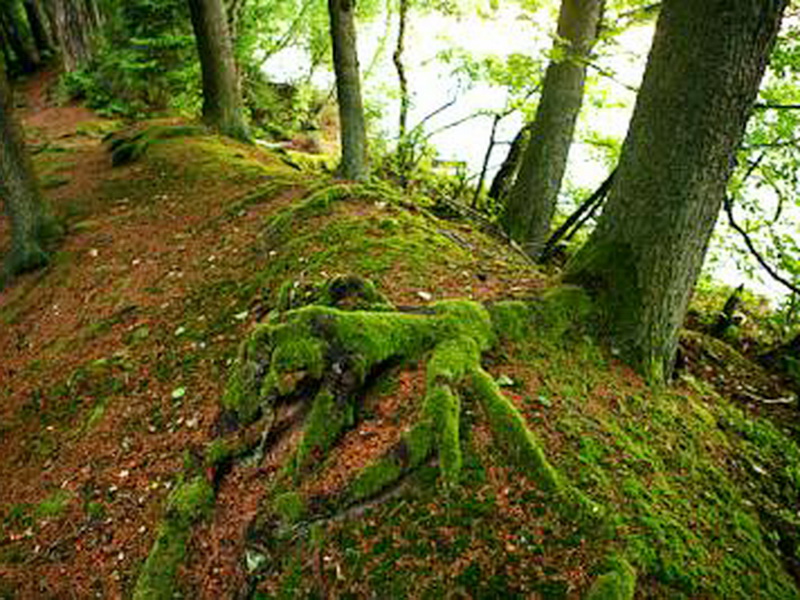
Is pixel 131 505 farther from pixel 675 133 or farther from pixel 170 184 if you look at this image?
pixel 170 184

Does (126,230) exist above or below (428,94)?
below

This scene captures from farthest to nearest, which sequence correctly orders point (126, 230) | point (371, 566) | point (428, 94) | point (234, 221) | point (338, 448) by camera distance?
point (428, 94) < point (126, 230) < point (234, 221) < point (338, 448) < point (371, 566)

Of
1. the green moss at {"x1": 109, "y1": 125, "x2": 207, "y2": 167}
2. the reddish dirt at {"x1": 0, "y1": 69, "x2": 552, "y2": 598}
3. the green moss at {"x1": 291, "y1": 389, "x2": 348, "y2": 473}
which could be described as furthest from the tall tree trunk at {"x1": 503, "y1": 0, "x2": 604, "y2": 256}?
the green moss at {"x1": 109, "y1": 125, "x2": 207, "y2": 167}

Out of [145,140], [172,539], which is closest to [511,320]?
[172,539]

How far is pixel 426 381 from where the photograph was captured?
112 inches

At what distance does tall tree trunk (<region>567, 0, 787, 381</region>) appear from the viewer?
284 centimetres

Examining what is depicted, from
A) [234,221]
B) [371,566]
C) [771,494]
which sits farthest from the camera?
[234,221]

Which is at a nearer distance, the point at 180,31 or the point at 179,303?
the point at 179,303

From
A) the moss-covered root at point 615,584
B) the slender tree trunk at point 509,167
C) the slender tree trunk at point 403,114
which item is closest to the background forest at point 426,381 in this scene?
the moss-covered root at point 615,584

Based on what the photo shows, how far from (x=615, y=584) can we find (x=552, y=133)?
6239mm

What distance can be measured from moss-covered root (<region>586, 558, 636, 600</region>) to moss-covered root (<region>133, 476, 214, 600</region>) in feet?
7.16

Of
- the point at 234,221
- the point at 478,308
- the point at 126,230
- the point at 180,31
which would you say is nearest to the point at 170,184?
the point at 126,230

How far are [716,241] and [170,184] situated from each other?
8967 mm

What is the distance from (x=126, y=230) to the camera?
282 inches
